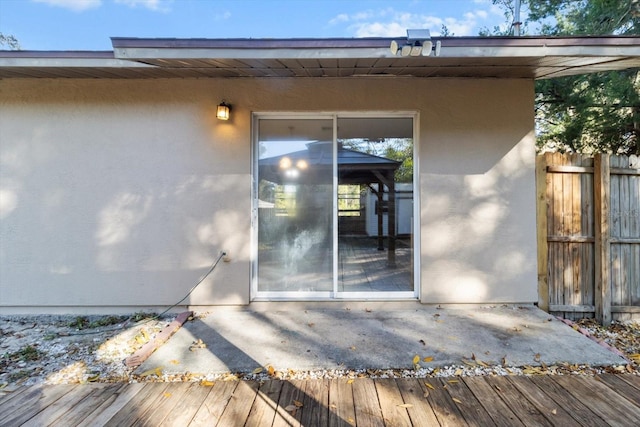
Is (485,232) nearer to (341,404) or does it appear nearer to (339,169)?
(339,169)

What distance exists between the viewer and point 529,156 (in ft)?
11.0

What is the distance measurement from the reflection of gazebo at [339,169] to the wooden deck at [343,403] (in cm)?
187

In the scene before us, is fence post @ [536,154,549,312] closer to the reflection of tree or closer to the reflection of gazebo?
the reflection of tree

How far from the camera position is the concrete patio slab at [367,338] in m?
2.30

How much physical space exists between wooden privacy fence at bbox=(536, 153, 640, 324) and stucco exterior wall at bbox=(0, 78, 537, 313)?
220 mm

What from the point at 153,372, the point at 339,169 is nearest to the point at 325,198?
the point at 339,169

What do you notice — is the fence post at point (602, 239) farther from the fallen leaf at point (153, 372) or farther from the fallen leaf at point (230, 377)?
the fallen leaf at point (153, 372)

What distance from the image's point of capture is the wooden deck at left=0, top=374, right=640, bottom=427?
5.64 ft

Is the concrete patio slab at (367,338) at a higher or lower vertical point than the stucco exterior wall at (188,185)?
lower

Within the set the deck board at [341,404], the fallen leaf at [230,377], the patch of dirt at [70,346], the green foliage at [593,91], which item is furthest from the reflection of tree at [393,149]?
the patch of dirt at [70,346]

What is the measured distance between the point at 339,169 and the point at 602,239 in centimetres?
293

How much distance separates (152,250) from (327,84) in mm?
2661

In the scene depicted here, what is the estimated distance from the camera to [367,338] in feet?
8.68

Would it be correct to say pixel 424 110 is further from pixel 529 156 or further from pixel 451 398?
pixel 451 398
